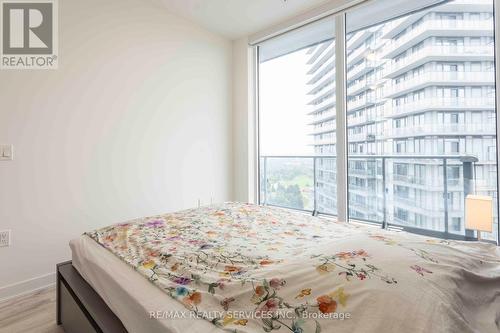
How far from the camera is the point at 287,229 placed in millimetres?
1661

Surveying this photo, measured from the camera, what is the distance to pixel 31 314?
185cm

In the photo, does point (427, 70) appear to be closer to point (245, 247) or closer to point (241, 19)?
point (241, 19)

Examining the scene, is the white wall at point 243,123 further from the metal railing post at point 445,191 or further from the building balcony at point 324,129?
the metal railing post at point 445,191

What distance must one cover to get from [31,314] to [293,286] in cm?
208

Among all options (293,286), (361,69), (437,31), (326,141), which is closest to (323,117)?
(326,141)

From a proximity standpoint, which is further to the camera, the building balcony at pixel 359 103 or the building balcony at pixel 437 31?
the building balcony at pixel 359 103

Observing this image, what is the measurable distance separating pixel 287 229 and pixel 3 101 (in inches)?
94.1

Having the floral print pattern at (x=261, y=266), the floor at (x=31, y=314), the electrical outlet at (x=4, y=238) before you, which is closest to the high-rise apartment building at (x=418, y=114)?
the floral print pattern at (x=261, y=266)

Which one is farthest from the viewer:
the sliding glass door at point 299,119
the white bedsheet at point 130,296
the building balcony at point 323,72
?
the sliding glass door at point 299,119

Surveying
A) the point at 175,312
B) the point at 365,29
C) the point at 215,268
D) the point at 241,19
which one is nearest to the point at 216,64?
the point at 241,19

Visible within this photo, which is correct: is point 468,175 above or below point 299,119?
below

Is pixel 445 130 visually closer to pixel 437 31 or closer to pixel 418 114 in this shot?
pixel 418 114

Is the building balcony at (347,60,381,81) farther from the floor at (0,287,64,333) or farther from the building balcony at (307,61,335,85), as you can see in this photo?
the floor at (0,287,64,333)

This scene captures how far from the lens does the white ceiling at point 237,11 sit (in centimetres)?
285
